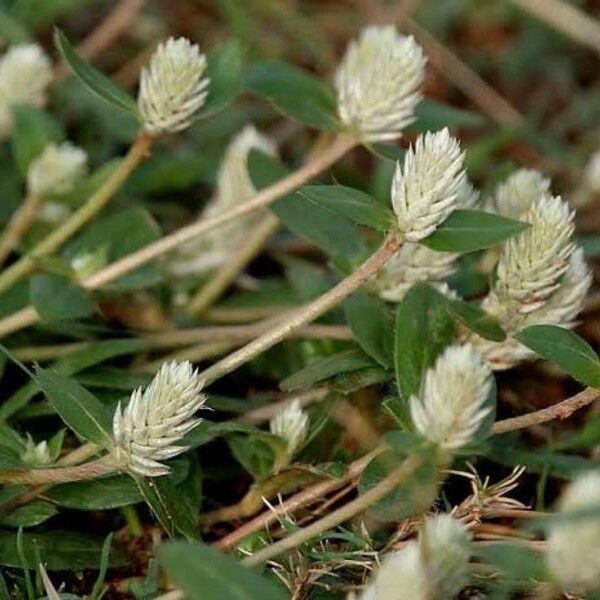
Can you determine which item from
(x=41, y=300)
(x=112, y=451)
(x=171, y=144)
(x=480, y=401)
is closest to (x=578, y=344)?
(x=480, y=401)

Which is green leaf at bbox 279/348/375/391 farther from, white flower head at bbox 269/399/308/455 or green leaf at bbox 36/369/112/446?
green leaf at bbox 36/369/112/446

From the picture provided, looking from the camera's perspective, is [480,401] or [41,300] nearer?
[480,401]

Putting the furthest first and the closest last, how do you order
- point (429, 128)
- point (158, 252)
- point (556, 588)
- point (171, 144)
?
1. point (171, 144)
2. point (429, 128)
3. point (158, 252)
4. point (556, 588)

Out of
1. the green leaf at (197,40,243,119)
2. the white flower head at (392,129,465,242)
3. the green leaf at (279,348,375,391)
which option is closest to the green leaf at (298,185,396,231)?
the white flower head at (392,129,465,242)

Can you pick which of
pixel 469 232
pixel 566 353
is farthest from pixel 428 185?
pixel 566 353

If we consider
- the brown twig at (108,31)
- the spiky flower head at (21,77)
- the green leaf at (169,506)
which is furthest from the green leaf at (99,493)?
the brown twig at (108,31)

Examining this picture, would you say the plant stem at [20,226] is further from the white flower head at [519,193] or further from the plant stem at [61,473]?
the white flower head at [519,193]

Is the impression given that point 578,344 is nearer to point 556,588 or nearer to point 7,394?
point 556,588
